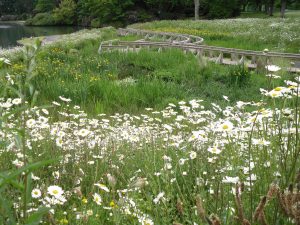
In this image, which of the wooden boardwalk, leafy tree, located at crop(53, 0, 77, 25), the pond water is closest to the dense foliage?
leafy tree, located at crop(53, 0, 77, 25)

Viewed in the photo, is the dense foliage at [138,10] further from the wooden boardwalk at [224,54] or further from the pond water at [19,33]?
the wooden boardwalk at [224,54]

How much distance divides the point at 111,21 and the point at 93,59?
47.7 m

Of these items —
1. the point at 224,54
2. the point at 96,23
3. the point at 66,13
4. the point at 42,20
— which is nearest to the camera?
the point at 224,54

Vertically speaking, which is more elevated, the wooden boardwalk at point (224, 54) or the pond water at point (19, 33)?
the wooden boardwalk at point (224, 54)

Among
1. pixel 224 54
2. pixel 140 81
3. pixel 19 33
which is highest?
pixel 140 81

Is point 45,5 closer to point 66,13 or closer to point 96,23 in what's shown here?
point 66,13

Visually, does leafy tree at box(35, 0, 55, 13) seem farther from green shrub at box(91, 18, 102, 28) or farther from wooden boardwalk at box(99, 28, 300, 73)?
wooden boardwalk at box(99, 28, 300, 73)

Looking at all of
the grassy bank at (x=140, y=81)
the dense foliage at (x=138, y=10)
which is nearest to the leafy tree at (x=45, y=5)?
the dense foliage at (x=138, y=10)

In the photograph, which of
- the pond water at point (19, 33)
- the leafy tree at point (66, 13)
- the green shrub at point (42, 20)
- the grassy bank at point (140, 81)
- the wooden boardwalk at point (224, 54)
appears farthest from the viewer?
the green shrub at point (42, 20)

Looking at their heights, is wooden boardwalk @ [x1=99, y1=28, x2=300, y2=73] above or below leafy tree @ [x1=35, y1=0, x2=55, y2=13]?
below

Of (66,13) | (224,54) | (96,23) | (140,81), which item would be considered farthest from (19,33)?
(140,81)

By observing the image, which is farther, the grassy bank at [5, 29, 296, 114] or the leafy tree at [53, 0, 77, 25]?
the leafy tree at [53, 0, 77, 25]

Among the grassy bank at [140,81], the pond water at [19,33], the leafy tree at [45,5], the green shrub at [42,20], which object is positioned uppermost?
the leafy tree at [45,5]

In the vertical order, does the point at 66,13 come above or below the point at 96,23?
above
